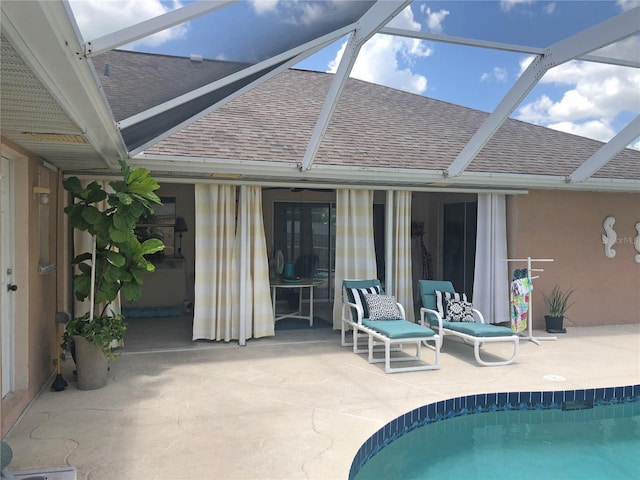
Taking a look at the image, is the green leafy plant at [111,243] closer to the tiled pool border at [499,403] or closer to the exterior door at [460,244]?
the tiled pool border at [499,403]

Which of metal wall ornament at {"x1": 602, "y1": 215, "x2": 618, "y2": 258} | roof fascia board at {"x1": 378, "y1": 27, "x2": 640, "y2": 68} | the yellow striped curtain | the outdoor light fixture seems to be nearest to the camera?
roof fascia board at {"x1": 378, "y1": 27, "x2": 640, "y2": 68}

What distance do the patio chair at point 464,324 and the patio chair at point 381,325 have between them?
0.34 m

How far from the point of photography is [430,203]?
1314 centimetres

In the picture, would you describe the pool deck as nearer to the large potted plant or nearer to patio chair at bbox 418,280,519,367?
patio chair at bbox 418,280,519,367

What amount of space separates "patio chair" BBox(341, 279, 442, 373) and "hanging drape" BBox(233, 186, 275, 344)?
4.51 ft

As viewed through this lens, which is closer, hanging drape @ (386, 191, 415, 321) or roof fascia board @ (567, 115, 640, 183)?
roof fascia board @ (567, 115, 640, 183)

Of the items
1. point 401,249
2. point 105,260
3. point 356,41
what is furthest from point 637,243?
point 105,260

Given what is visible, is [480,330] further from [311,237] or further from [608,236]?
[311,237]

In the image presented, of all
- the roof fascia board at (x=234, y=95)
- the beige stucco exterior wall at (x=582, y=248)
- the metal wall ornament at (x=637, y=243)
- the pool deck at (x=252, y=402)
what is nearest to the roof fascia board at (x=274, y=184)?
the beige stucco exterior wall at (x=582, y=248)

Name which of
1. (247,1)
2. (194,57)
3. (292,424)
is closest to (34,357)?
(292,424)

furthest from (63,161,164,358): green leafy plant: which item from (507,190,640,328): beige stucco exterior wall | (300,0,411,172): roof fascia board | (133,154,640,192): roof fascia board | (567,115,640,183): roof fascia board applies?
(507,190,640,328): beige stucco exterior wall

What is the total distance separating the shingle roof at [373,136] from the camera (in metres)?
7.89

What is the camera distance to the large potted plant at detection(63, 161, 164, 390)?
226 inches

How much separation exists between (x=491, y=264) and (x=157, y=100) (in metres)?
7.03
